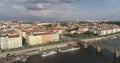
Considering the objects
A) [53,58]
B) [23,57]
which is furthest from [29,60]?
[53,58]

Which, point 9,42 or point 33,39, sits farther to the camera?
point 33,39

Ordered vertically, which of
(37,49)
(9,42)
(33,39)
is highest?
(9,42)

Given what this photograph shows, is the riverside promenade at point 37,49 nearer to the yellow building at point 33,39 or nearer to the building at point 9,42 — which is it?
the building at point 9,42

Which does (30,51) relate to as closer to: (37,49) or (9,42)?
(37,49)

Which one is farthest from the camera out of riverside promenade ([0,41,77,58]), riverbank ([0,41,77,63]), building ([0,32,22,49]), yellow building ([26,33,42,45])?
yellow building ([26,33,42,45])

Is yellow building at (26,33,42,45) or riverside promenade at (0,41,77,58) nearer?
riverside promenade at (0,41,77,58)

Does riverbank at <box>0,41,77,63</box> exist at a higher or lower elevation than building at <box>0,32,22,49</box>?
lower

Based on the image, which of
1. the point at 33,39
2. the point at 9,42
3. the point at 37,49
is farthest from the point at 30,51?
the point at 33,39

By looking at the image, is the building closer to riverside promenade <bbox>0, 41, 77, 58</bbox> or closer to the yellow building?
riverside promenade <bbox>0, 41, 77, 58</bbox>

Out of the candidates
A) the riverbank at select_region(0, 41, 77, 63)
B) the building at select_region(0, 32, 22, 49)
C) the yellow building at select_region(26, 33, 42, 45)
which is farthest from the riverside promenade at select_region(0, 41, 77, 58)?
the yellow building at select_region(26, 33, 42, 45)

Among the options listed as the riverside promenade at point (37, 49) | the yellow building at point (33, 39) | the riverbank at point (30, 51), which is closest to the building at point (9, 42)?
the riverside promenade at point (37, 49)

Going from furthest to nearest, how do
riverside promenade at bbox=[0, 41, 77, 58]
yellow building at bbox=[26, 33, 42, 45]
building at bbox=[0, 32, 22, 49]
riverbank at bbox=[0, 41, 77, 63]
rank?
yellow building at bbox=[26, 33, 42, 45]
building at bbox=[0, 32, 22, 49]
riverside promenade at bbox=[0, 41, 77, 58]
riverbank at bbox=[0, 41, 77, 63]

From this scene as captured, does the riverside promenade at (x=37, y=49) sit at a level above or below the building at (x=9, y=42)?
below
